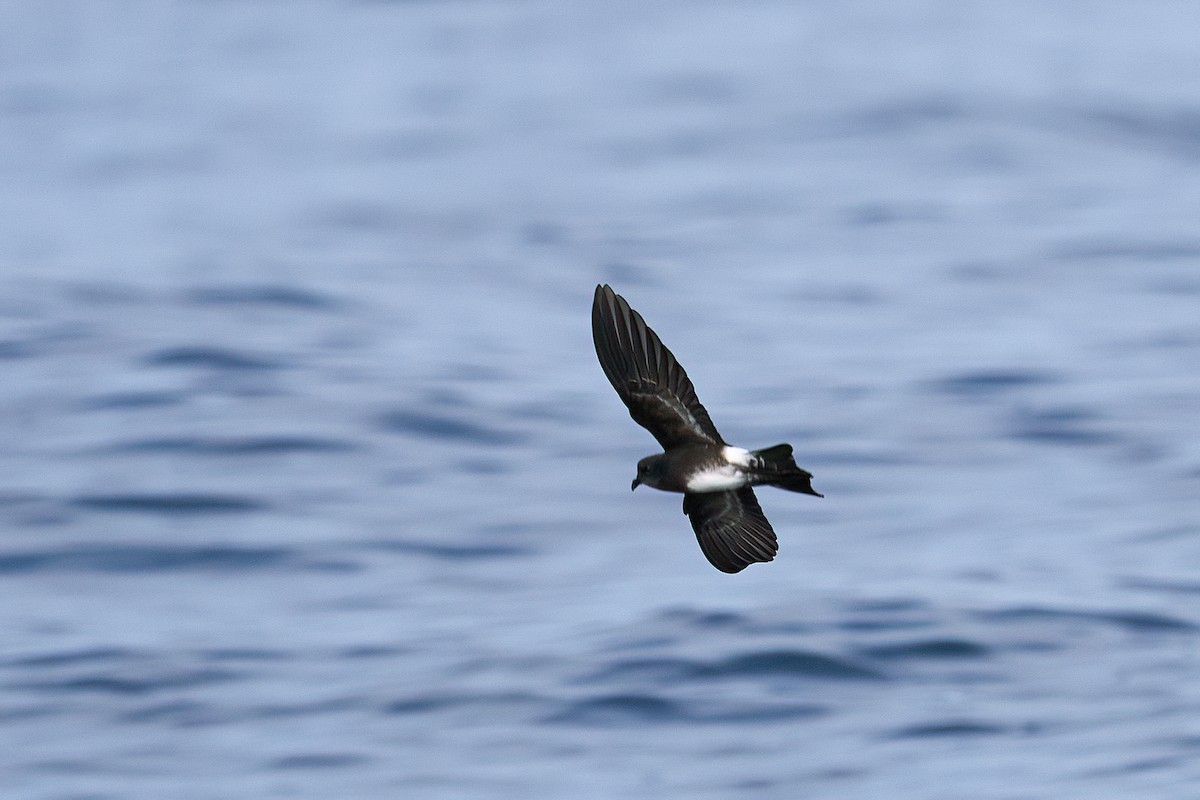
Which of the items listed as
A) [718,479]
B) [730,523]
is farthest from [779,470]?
[730,523]

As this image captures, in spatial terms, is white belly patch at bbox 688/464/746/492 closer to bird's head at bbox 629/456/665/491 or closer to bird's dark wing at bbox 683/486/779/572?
bird's head at bbox 629/456/665/491

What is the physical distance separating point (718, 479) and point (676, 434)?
12.9 inches

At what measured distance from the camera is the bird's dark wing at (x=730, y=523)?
6621 millimetres

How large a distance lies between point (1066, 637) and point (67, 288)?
13.0 meters

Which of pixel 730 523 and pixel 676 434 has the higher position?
pixel 676 434

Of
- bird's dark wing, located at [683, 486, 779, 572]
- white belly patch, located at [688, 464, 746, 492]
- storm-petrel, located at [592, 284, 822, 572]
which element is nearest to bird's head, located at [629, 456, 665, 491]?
storm-petrel, located at [592, 284, 822, 572]

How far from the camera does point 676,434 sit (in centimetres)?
653

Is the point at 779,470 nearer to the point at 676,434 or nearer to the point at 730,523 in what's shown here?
the point at 676,434

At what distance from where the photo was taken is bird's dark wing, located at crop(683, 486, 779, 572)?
6.62 metres

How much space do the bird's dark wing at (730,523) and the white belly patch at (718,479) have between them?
1.03 feet

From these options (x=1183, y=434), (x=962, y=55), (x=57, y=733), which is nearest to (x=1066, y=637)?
(x=1183, y=434)

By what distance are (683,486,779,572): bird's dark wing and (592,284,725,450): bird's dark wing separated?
0.21m

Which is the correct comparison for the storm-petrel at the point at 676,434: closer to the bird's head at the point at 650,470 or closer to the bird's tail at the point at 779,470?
the bird's head at the point at 650,470

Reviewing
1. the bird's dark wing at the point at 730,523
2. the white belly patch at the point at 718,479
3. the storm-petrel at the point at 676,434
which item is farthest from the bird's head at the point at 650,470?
the bird's dark wing at the point at 730,523
